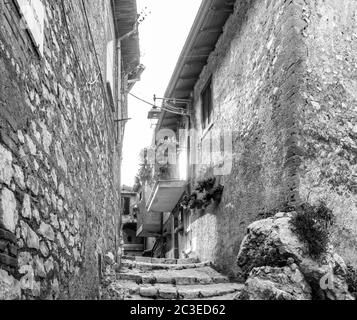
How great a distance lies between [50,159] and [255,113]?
4.55m

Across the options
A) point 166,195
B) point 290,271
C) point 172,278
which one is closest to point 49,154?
point 290,271

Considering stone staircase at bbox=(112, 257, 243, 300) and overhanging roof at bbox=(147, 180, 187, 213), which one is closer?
stone staircase at bbox=(112, 257, 243, 300)

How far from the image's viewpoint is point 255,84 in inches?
297

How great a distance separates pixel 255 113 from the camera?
741 centimetres

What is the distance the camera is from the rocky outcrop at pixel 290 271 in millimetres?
5191

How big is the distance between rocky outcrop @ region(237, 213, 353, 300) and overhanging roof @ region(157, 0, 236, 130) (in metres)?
4.90

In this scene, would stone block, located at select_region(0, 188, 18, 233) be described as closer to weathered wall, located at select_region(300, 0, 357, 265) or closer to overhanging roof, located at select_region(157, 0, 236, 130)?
weathered wall, located at select_region(300, 0, 357, 265)

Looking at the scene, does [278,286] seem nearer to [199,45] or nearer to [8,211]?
[8,211]

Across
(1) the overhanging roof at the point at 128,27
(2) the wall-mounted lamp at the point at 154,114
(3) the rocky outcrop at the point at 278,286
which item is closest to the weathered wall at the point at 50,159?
(3) the rocky outcrop at the point at 278,286

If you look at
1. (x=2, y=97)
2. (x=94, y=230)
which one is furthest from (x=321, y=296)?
(x=2, y=97)

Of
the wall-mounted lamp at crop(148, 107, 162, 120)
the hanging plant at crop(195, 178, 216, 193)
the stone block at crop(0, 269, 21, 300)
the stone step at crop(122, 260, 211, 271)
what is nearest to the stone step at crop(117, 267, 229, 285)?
the stone step at crop(122, 260, 211, 271)

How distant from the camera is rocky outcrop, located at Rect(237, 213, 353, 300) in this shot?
519 centimetres

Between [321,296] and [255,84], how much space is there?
11.7 ft
